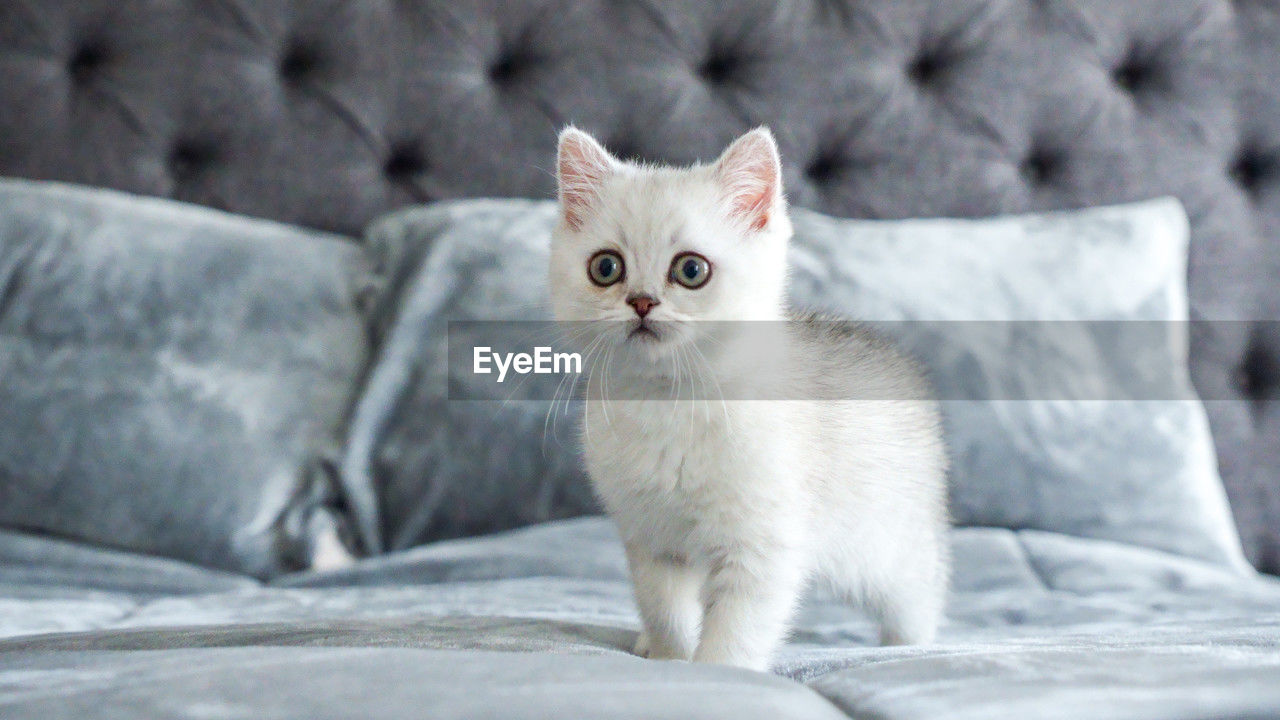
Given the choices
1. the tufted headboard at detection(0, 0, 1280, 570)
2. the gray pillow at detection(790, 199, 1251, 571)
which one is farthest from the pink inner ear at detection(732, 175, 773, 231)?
the tufted headboard at detection(0, 0, 1280, 570)

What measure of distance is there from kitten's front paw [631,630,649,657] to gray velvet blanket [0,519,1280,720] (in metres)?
0.01

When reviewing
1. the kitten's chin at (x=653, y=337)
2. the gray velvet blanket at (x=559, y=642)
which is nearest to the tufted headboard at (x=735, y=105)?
the gray velvet blanket at (x=559, y=642)

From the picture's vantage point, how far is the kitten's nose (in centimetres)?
77

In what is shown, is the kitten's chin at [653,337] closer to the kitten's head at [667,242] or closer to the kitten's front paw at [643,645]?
the kitten's head at [667,242]

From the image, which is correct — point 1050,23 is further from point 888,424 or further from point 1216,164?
point 888,424

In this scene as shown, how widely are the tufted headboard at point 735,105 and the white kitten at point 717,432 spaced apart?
29.0 inches

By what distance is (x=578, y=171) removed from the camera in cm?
88

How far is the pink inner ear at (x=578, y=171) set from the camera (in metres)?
0.87

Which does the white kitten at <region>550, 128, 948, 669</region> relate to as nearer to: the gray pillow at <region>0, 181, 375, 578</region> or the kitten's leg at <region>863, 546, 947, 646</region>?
the kitten's leg at <region>863, 546, 947, 646</region>

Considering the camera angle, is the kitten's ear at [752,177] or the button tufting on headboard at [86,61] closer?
the kitten's ear at [752,177]

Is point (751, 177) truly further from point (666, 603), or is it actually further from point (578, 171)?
point (666, 603)

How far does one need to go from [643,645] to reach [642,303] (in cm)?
27

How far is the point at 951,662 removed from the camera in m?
0.60

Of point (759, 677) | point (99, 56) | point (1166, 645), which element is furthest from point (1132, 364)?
point (99, 56)
